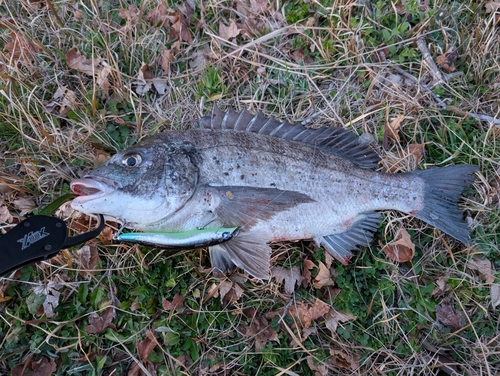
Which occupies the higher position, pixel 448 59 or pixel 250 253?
pixel 448 59

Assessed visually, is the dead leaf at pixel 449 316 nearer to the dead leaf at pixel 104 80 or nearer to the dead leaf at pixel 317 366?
the dead leaf at pixel 317 366

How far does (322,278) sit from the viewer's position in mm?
3029

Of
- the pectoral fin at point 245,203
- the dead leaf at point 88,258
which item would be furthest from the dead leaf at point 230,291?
the dead leaf at point 88,258

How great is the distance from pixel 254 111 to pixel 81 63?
175cm

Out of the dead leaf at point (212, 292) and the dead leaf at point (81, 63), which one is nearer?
the dead leaf at point (212, 292)

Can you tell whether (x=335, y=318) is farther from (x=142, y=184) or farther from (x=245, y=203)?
(x=142, y=184)

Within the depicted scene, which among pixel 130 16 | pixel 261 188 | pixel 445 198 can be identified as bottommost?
pixel 445 198

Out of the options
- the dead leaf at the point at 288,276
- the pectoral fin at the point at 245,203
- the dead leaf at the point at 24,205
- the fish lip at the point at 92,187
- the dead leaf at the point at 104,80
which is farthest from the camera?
the dead leaf at the point at 104,80

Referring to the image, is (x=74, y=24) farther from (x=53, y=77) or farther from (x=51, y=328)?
(x=51, y=328)

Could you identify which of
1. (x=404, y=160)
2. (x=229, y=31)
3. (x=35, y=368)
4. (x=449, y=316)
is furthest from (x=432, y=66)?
(x=35, y=368)

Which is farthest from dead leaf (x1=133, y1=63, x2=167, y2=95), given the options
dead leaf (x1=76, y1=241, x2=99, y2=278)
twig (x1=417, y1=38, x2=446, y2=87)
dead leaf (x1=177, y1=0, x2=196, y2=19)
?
twig (x1=417, y1=38, x2=446, y2=87)

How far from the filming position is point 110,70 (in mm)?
3439

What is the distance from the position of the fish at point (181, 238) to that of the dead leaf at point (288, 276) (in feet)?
2.31

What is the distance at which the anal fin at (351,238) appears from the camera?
9.87ft
